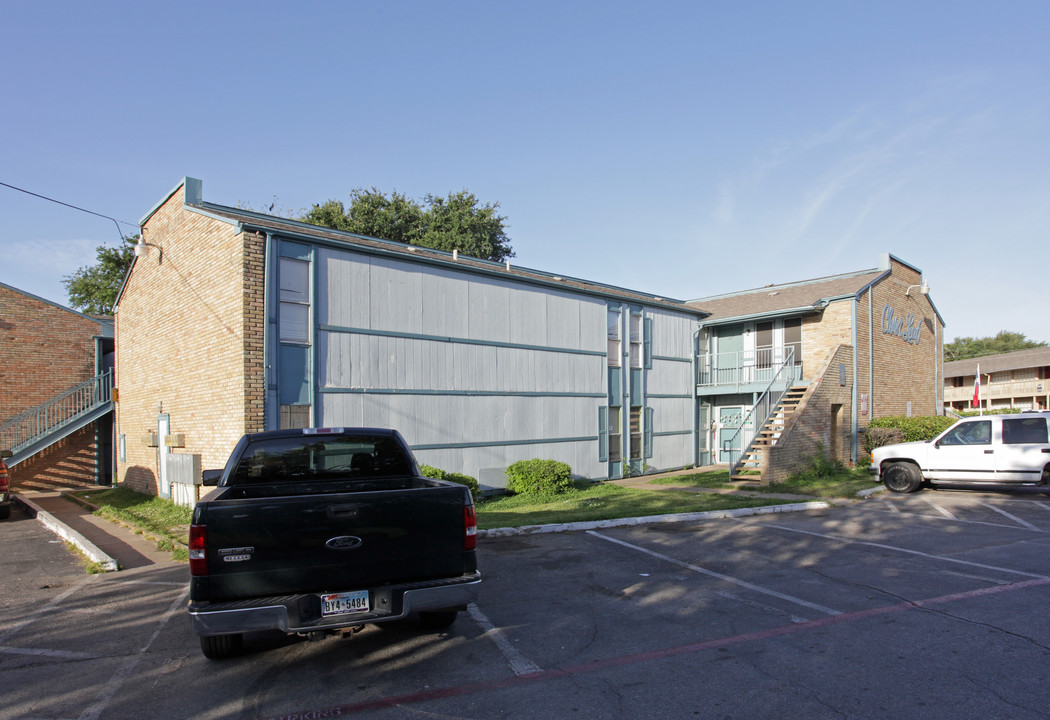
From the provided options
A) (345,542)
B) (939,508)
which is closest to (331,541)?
(345,542)

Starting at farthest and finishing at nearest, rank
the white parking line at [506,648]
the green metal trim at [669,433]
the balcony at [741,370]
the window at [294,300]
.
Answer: the balcony at [741,370], the green metal trim at [669,433], the window at [294,300], the white parking line at [506,648]

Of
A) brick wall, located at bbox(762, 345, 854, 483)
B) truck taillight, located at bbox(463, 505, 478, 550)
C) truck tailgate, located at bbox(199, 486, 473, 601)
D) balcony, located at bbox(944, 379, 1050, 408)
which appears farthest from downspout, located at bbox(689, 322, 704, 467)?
balcony, located at bbox(944, 379, 1050, 408)

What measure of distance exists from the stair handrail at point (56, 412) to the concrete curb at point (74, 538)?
4.07m

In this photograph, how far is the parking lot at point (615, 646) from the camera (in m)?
4.32

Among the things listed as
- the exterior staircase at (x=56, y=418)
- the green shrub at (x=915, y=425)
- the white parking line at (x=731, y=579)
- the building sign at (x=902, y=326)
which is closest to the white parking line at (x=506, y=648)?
the white parking line at (x=731, y=579)

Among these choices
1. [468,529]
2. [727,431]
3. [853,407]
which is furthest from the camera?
[727,431]

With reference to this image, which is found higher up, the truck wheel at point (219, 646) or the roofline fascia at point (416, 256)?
the roofline fascia at point (416, 256)

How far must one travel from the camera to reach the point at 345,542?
15.3ft

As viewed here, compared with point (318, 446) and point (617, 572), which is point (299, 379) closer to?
point (318, 446)

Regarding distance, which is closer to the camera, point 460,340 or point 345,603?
point 345,603

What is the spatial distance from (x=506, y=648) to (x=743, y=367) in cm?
1892

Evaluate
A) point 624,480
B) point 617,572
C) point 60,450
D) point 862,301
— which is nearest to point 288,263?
point 617,572

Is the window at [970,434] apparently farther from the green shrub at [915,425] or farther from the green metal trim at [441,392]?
the green metal trim at [441,392]

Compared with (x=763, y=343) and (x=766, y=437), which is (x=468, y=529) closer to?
(x=766, y=437)
